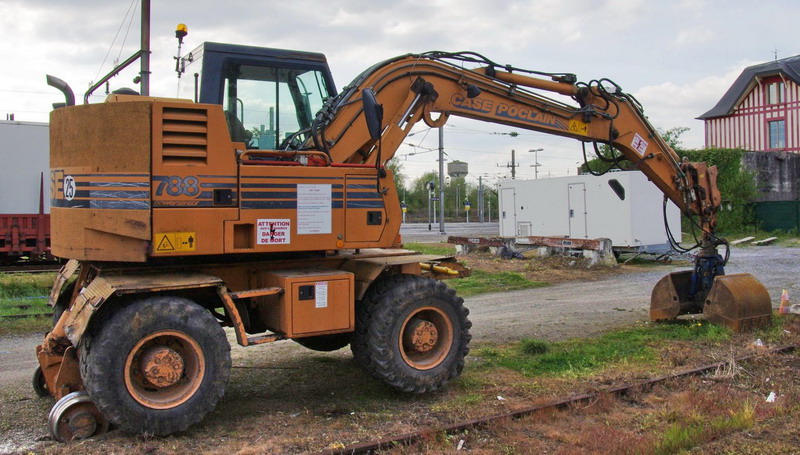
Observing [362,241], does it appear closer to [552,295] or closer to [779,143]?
[552,295]

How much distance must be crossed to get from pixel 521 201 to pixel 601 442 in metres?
17.7

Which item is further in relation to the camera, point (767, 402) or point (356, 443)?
point (767, 402)

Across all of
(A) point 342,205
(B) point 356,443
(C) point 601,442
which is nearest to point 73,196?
(A) point 342,205

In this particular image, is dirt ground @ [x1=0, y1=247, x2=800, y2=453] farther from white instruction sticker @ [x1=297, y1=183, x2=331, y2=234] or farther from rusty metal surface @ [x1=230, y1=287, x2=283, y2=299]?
white instruction sticker @ [x1=297, y1=183, x2=331, y2=234]

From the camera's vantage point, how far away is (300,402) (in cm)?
671

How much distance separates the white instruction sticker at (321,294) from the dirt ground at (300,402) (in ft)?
3.20

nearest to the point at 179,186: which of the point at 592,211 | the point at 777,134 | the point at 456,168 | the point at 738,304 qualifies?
the point at 738,304

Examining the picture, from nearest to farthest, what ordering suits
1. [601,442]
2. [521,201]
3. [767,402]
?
[601,442] → [767,402] → [521,201]

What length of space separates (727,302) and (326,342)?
536 cm

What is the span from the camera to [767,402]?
6.44 metres

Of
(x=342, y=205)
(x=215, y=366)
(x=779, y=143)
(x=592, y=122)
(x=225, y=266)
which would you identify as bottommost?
(x=215, y=366)

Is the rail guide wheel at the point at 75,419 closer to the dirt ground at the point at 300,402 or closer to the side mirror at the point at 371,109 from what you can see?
the dirt ground at the point at 300,402

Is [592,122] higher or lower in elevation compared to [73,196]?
higher

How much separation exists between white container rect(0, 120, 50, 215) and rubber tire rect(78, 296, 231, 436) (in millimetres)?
11923
